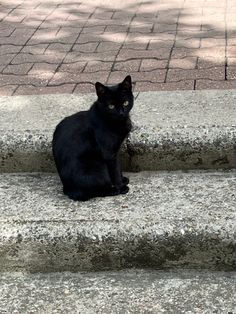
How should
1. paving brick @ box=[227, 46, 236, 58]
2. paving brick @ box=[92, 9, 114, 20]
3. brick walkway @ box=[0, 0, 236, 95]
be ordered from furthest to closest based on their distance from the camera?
paving brick @ box=[92, 9, 114, 20] → paving brick @ box=[227, 46, 236, 58] → brick walkway @ box=[0, 0, 236, 95]

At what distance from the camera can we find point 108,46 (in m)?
4.53

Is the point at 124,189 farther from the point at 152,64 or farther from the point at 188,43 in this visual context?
the point at 188,43

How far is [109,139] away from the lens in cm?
287

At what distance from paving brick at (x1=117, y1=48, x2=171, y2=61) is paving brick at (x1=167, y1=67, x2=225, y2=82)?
333 mm

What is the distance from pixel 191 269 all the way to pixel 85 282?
0.49m

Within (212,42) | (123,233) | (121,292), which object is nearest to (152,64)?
(212,42)

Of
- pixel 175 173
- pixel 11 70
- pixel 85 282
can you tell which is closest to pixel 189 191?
pixel 175 173

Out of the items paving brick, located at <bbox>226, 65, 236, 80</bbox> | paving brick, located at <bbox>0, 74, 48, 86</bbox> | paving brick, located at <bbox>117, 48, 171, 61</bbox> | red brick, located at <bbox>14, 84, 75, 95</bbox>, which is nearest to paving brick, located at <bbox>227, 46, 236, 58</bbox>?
paving brick, located at <bbox>226, 65, 236, 80</bbox>

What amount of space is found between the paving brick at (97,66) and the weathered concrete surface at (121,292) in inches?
71.3

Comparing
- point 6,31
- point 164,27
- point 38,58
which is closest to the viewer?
point 38,58

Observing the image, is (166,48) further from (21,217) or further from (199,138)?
(21,217)

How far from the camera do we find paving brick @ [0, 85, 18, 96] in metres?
3.82

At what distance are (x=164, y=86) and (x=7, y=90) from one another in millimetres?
1045

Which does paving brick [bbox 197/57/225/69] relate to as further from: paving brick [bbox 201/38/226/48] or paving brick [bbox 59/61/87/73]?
paving brick [bbox 59/61/87/73]
